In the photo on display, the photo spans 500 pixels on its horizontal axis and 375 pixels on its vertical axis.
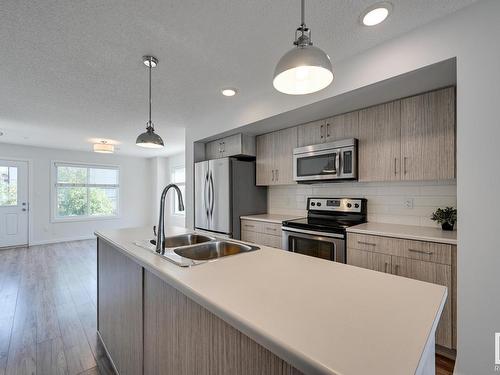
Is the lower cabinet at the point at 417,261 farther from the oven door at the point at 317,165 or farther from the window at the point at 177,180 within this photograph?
the window at the point at 177,180

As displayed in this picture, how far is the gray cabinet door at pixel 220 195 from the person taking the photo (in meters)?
3.44

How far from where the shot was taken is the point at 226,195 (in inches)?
136

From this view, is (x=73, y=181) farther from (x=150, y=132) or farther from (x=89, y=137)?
(x=150, y=132)

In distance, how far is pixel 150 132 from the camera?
2186 mm

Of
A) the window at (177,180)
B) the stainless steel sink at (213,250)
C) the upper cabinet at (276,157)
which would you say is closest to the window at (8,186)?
the window at (177,180)

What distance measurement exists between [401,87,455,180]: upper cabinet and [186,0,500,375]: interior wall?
576 millimetres

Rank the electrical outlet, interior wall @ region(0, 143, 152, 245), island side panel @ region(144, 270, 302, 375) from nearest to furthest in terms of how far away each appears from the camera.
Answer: island side panel @ region(144, 270, 302, 375) → the electrical outlet → interior wall @ region(0, 143, 152, 245)

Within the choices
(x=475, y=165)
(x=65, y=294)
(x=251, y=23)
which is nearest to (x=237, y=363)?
(x=475, y=165)

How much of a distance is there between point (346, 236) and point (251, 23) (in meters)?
1.96

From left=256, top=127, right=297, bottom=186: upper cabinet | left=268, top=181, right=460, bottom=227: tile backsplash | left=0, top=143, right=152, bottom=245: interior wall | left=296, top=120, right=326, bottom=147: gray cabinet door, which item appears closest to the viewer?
left=268, top=181, right=460, bottom=227: tile backsplash

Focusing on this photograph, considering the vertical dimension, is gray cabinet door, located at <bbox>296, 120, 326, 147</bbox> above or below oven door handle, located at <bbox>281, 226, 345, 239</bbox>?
above

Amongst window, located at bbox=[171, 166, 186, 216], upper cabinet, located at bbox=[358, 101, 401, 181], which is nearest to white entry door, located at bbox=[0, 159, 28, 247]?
window, located at bbox=[171, 166, 186, 216]

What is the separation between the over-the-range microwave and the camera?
2574 millimetres

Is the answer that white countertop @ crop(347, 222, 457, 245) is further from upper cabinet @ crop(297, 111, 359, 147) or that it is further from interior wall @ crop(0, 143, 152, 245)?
interior wall @ crop(0, 143, 152, 245)
